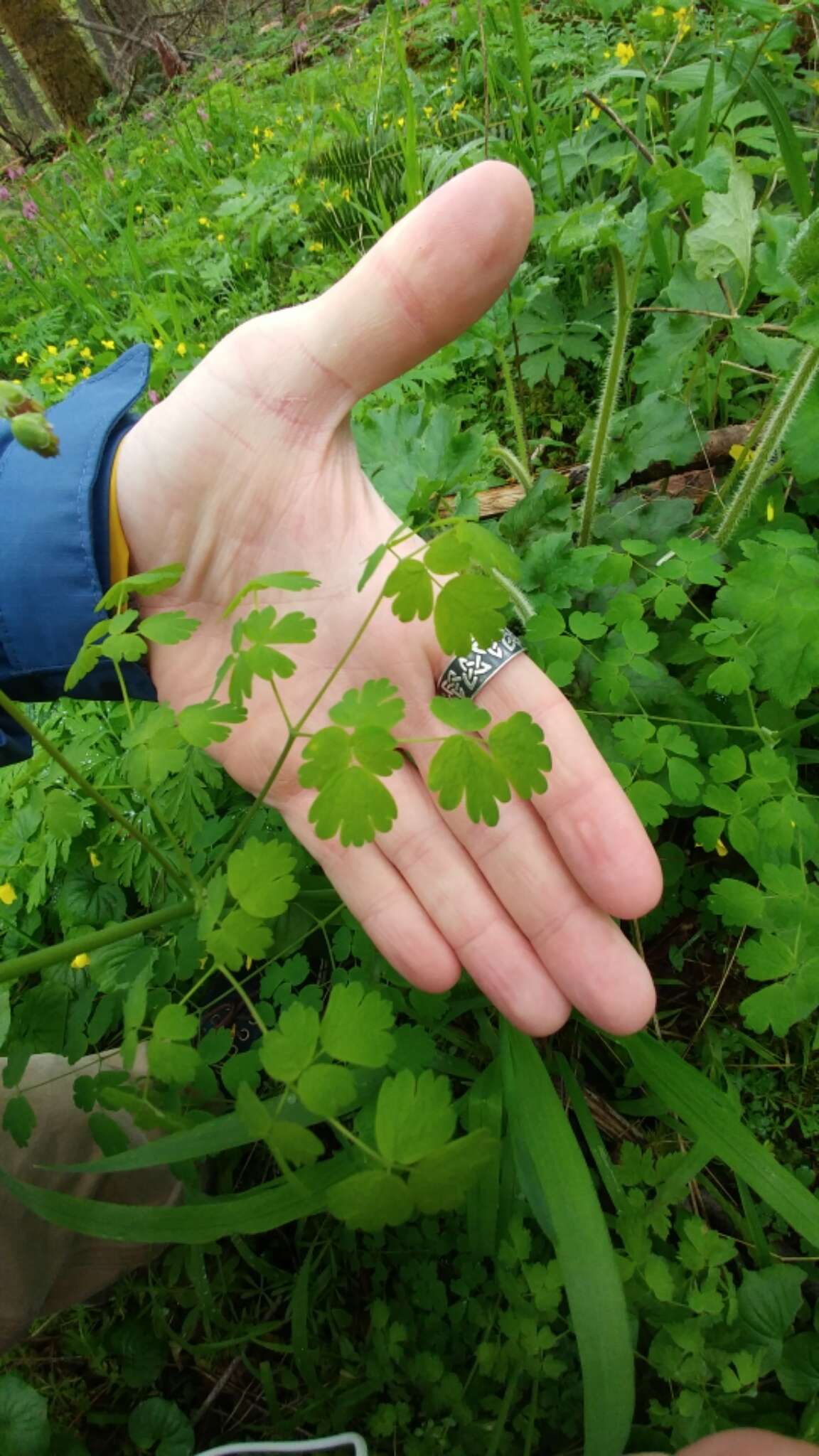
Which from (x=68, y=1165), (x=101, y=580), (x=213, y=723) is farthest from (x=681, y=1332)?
(x=101, y=580)

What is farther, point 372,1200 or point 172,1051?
point 172,1051

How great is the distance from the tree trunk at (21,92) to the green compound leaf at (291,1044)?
15.6 m

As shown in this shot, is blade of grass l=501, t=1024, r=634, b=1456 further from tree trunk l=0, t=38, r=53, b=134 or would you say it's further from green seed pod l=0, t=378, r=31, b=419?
tree trunk l=0, t=38, r=53, b=134

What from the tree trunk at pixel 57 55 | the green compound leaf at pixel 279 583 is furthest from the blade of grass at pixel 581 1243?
the tree trunk at pixel 57 55

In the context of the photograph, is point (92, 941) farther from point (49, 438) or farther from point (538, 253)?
point (538, 253)

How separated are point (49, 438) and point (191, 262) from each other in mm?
3165

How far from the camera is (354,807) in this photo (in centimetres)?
101

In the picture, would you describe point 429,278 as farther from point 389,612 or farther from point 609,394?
point 389,612

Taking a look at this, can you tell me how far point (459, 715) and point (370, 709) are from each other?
0.39 feet

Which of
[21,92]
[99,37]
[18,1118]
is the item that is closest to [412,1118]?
[18,1118]

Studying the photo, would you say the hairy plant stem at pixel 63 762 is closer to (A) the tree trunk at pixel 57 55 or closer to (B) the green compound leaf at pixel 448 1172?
(B) the green compound leaf at pixel 448 1172

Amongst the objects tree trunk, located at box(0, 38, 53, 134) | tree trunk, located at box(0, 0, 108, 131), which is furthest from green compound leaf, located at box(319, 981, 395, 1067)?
tree trunk, located at box(0, 38, 53, 134)

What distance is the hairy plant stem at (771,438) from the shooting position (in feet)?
4.39

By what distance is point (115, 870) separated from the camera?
69.2 inches
